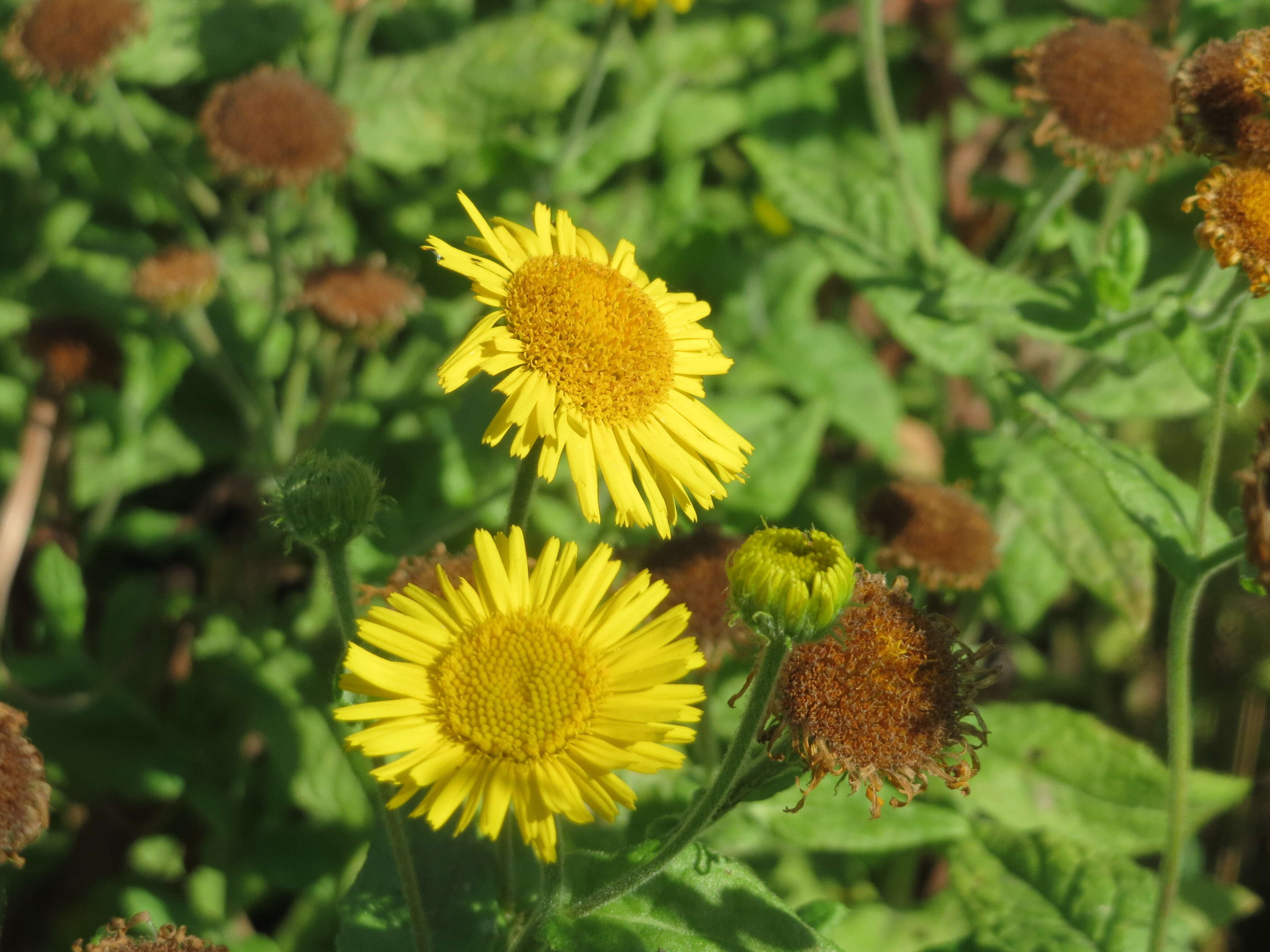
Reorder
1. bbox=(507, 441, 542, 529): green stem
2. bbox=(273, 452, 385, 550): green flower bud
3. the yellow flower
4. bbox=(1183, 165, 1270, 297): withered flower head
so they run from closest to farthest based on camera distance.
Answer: bbox=(273, 452, 385, 550): green flower bud, bbox=(507, 441, 542, 529): green stem, bbox=(1183, 165, 1270, 297): withered flower head, the yellow flower

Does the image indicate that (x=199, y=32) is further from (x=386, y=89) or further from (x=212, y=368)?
(x=212, y=368)

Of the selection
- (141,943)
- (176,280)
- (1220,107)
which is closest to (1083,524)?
(1220,107)

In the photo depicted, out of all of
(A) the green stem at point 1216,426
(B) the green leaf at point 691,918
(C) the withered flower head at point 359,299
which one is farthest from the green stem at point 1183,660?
(C) the withered flower head at point 359,299

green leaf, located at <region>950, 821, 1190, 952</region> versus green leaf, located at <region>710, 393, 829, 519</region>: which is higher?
green leaf, located at <region>710, 393, 829, 519</region>

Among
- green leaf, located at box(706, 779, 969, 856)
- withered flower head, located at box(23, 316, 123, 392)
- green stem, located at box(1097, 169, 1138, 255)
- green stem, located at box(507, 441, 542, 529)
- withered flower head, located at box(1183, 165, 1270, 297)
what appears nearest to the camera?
green stem, located at box(507, 441, 542, 529)

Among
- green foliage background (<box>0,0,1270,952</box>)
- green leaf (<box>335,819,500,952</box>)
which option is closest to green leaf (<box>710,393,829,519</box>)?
green foliage background (<box>0,0,1270,952</box>)

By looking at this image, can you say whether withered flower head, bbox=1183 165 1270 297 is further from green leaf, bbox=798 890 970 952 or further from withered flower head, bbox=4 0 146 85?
withered flower head, bbox=4 0 146 85
